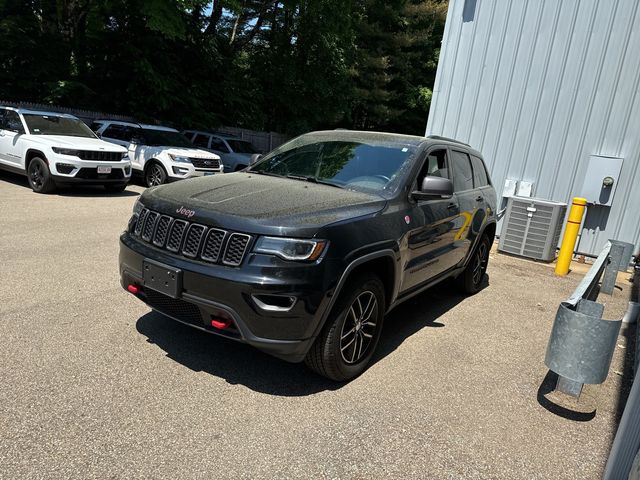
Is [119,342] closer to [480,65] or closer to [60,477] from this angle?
[60,477]

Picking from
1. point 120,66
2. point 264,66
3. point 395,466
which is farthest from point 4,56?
point 395,466

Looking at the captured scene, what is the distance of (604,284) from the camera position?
7238 millimetres

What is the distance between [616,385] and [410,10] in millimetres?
24989

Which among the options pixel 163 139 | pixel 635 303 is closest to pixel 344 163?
pixel 635 303

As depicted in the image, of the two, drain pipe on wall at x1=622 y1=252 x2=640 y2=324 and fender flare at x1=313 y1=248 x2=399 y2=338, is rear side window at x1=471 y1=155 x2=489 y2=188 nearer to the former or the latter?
drain pipe on wall at x1=622 y1=252 x2=640 y2=324

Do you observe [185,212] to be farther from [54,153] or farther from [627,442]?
[54,153]

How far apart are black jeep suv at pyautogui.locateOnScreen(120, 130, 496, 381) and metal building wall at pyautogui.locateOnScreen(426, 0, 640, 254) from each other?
5.73 metres

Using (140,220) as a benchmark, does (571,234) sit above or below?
below

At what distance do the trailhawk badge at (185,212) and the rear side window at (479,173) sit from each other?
374 centimetres

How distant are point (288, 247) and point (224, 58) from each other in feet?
62.3

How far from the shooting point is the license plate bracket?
124 inches

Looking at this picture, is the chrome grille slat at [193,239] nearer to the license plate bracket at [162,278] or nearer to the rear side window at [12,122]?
the license plate bracket at [162,278]

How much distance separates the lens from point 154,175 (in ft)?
39.3

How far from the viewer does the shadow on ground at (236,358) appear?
3457 millimetres
